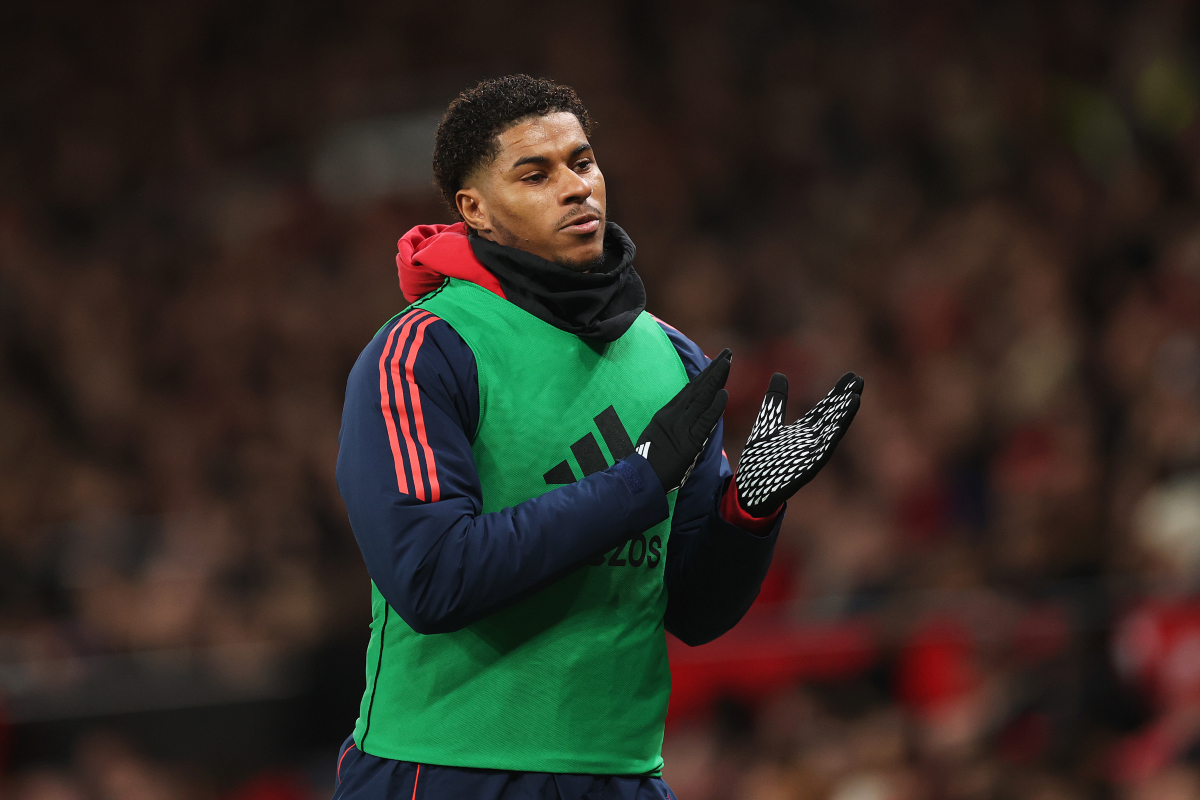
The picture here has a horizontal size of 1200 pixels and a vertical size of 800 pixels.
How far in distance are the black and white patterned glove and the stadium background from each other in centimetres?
205

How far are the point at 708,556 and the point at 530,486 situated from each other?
0.34 meters

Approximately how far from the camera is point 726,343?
648 centimetres

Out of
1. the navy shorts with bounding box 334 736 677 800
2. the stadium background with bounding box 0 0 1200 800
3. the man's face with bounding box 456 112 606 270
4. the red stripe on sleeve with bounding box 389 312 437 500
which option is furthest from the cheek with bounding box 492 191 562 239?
the stadium background with bounding box 0 0 1200 800

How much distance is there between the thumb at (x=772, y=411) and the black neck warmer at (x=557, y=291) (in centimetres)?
26

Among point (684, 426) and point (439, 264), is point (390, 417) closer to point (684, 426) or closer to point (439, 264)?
point (439, 264)

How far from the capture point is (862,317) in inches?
244

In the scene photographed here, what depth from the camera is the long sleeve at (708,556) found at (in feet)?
7.29

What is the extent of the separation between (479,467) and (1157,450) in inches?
130

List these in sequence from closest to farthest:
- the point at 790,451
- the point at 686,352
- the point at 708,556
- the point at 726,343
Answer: the point at 790,451 → the point at 708,556 → the point at 686,352 → the point at 726,343

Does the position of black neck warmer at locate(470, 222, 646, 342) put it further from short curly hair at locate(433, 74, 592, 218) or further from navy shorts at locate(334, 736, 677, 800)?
navy shorts at locate(334, 736, 677, 800)

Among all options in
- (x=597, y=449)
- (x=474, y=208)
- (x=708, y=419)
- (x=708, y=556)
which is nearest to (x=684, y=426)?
(x=708, y=419)

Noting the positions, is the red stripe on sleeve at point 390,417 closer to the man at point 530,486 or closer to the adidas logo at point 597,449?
the man at point 530,486

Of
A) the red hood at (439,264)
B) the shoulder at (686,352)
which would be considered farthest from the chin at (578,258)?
the shoulder at (686,352)

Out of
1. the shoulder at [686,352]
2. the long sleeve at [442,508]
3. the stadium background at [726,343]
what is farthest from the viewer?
the stadium background at [726,343]
